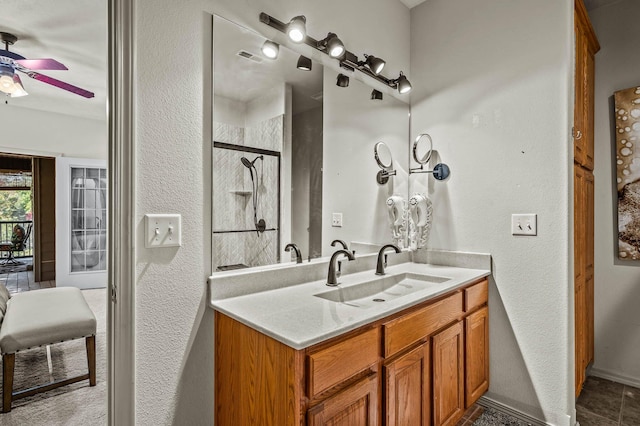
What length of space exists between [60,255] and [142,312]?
4.85 metres

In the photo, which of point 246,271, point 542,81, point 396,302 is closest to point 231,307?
point 246,271

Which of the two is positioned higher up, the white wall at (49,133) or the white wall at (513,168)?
the white wall at (49,133)

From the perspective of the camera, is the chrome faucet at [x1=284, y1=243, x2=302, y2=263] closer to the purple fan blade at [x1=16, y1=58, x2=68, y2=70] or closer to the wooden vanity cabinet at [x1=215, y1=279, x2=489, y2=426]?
the wooden vanity cabinet at [x1=215, y1=279, x2=489, y2=426]

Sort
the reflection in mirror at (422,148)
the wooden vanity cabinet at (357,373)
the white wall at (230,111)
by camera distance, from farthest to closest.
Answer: the reflection in mirror at (422,148) → the white wall at (230,111) → the wooden vanity cabinet at (357,373)

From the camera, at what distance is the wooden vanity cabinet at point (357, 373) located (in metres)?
0.99

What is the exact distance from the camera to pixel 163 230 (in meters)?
1.22

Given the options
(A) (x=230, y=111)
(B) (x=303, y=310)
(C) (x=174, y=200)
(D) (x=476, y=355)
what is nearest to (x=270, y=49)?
(A) (x=230, y=111)

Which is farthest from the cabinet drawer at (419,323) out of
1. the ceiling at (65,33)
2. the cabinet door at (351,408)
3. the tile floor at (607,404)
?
the ceiling at (65,33)

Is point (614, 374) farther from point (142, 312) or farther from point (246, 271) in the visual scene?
point (142, 312)

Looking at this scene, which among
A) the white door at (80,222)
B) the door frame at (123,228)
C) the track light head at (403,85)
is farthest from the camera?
the white door at (80,222)

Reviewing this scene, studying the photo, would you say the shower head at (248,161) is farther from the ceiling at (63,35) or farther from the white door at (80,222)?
the white door at (80,222)

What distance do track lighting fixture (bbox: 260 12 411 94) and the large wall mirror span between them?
0.08 meters

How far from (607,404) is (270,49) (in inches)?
111

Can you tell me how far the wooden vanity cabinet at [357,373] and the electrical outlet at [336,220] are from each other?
68cm
